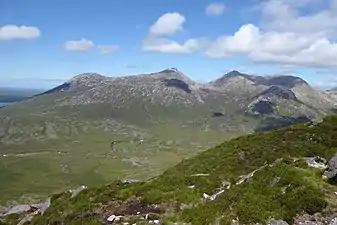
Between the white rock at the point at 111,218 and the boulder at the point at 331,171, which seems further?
the white rock at the point at 111,218

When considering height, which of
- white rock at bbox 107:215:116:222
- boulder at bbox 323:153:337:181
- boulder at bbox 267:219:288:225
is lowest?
white rock at bbox 107:215:116:222

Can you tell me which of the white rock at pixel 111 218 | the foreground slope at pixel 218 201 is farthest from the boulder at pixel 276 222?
the white rock at pixel 111 218

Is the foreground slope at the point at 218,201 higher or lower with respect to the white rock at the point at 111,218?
higher

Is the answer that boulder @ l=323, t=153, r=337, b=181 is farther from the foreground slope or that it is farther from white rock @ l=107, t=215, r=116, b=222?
white rock @ l=107, t=215, r=116, b=222

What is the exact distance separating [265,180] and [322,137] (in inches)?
1164

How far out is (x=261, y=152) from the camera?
56.7m

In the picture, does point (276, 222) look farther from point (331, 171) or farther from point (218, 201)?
point (331, 171)

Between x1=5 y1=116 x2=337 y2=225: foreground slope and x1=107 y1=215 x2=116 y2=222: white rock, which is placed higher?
x1=5 y1=116 x2=337 y2=225: foreground slope

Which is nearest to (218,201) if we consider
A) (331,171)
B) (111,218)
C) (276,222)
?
(276,222)

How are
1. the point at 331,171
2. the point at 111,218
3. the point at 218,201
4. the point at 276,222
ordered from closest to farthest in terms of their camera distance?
the point at 276,222 → the point at 218,201 → the point at 111,218 → the point at 331,171

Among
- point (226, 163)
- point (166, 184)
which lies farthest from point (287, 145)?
point (166, 184)

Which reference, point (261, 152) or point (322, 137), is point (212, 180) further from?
point (322, 137)

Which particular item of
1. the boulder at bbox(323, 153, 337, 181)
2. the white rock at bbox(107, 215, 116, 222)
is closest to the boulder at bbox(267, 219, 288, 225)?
the boulder at bbox(323, 153, 337, 181)

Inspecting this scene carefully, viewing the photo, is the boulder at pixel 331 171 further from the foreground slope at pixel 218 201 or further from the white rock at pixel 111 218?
the white rock at pixel 111 218
